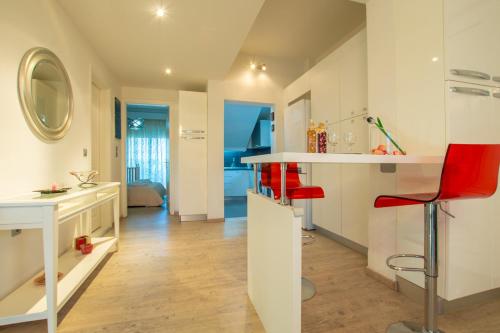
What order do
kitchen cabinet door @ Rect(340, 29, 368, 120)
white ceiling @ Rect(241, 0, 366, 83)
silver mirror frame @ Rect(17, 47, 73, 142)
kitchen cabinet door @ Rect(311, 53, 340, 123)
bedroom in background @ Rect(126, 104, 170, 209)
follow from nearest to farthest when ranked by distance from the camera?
silver mirror frame @ Rect(17, 47, 73, 142), kitchen cabinet door @ Rect(340, 29, 368, 120), kitchen cabinet door @ Rect(311, 53, 340, 123), white ceiling @ Rect(241, 0, 366, 83), bedroom in background @ Rect(126, 104, 170, 209)

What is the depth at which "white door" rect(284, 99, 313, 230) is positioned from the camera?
3.17 m

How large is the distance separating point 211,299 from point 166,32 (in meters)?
2.72

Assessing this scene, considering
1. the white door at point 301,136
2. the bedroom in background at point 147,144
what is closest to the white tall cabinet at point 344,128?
the white door at point 301,136

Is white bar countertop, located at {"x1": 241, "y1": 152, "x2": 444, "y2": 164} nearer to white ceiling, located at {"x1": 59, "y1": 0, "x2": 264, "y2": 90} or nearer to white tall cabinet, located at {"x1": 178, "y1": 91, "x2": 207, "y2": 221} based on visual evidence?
white ceiling, located at {"x1": 59, "y1": 0, "x2": 264, "y2": 90}

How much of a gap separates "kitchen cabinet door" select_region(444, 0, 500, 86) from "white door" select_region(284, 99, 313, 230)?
183cm

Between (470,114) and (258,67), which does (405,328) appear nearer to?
(470,114)

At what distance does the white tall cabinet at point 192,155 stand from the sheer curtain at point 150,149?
3566 mm

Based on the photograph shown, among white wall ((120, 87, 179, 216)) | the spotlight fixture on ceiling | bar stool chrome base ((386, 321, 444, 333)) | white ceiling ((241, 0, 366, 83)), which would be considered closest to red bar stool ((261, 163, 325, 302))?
bar stool chrome base ((386, 321, 444, 333))

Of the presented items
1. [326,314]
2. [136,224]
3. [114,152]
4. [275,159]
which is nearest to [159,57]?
[114,152]

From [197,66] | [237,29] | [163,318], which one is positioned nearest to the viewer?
[163,318]

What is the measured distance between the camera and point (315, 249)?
2.54 m

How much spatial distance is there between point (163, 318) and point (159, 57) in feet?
10.1

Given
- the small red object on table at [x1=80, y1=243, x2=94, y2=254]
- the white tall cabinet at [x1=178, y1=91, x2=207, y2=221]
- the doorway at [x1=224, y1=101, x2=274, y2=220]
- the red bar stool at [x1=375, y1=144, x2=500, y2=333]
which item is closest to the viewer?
the red bar stool at [x1=375, y1=144, x2=500, y2=333]

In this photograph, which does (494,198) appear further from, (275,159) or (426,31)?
(275,159)
